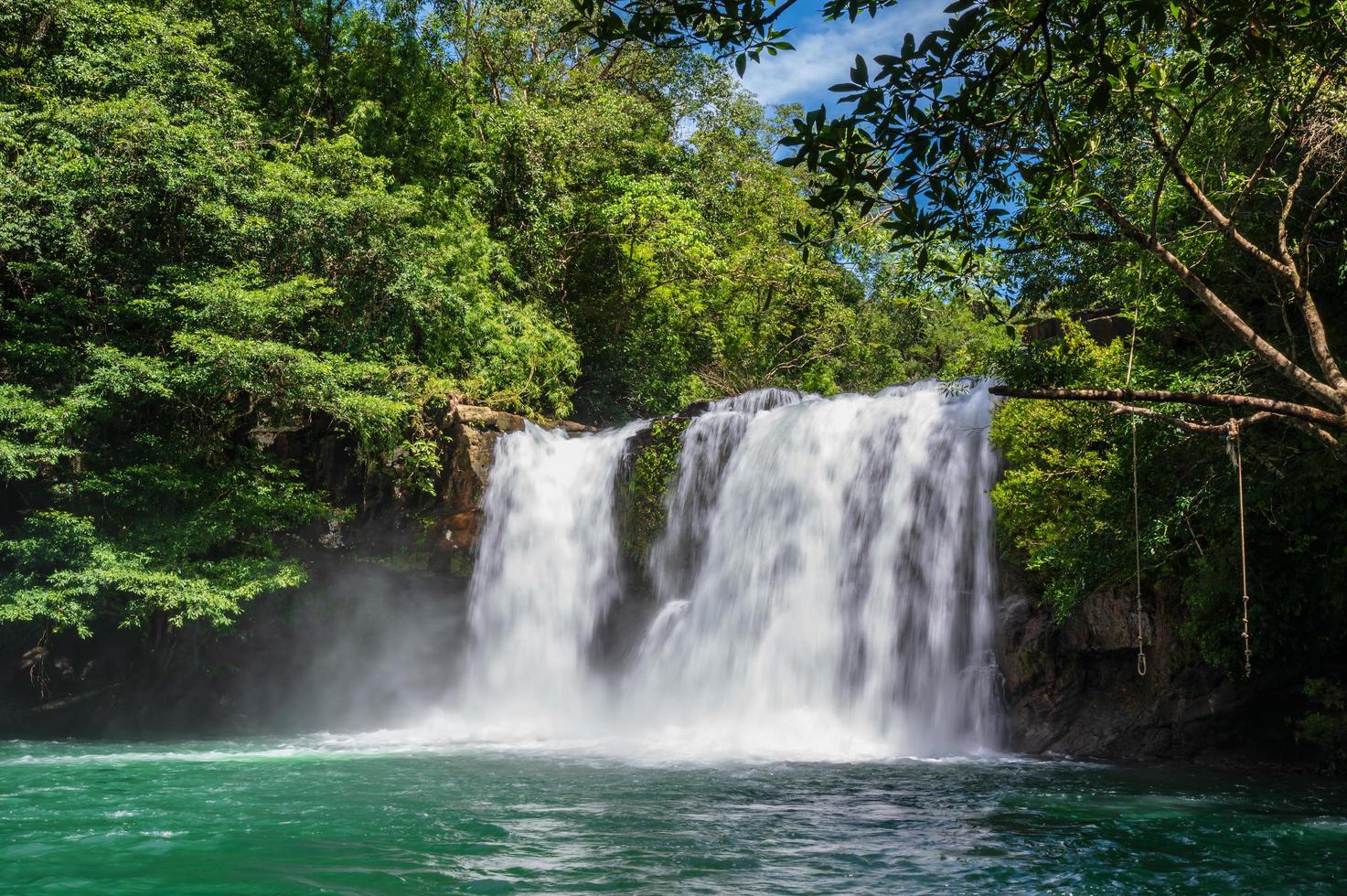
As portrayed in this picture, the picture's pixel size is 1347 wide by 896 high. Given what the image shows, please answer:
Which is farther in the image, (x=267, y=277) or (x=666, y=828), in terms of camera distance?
(x=267, y=277)

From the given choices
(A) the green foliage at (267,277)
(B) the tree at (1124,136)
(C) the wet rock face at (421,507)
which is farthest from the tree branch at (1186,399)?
(C) the wet rock face at (421,507)

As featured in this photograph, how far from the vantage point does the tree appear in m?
4.62

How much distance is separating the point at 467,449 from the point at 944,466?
8.66 m

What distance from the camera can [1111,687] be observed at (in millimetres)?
12469

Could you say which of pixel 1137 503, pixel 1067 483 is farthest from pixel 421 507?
pixel 1137 503

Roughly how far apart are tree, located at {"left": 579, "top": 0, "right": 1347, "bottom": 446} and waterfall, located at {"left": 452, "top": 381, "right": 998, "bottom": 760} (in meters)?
4.13

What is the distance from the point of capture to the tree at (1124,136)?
4.62 m

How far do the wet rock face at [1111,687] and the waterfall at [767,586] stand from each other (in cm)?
62

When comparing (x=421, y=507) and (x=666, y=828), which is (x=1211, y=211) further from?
(x=421, y=507)

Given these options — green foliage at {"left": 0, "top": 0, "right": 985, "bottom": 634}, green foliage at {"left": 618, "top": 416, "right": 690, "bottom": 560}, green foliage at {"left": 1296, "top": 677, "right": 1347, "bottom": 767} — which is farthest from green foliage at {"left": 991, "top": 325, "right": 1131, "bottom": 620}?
green foliage at {"left": 618, "top": 416, "right": 690, "bottom": 560}

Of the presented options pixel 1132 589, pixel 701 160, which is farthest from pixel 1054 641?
pixel 701 160

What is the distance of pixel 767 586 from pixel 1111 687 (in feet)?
18.3

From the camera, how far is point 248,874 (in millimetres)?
6578

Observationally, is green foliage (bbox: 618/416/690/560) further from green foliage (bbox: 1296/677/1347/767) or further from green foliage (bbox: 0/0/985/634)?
green foliage (bbox: 1296/677/1347/767)
